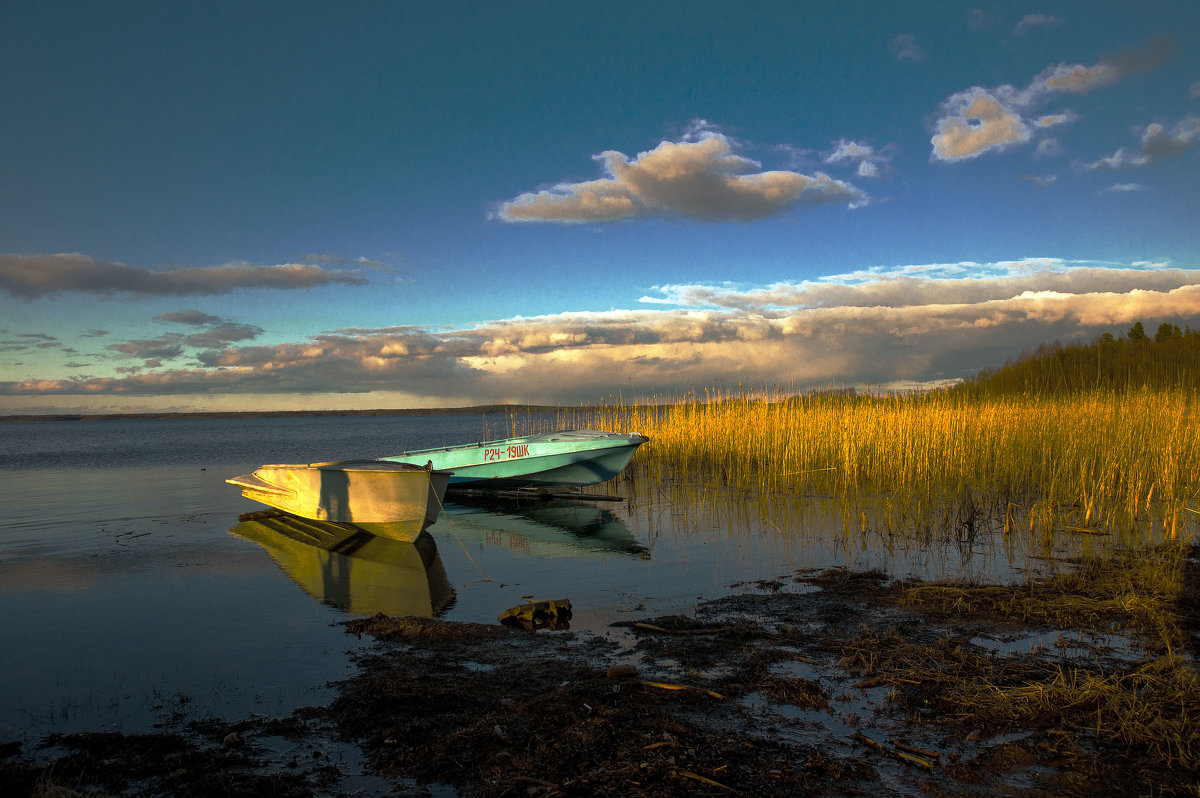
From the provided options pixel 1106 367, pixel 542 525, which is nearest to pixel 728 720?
pixel 542 525

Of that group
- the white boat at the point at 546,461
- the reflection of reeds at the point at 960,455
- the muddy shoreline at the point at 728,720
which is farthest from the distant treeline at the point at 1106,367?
the muddy shoreline at the point at 728,720

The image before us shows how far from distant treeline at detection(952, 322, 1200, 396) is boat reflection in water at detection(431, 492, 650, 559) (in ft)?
37.5

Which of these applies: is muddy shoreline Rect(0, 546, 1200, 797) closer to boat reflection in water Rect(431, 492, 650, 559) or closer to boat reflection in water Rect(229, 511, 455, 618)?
boat reflection in water Rect(229, 511, 455, 618)

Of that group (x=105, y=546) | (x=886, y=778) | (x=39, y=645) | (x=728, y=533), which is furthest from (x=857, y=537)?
(x=105, y=546)

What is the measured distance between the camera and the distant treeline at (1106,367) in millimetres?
16719

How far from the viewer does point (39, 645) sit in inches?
189

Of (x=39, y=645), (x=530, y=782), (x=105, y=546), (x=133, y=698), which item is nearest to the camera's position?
(x=530, y=782)

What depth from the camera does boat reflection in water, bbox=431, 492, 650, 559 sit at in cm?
797

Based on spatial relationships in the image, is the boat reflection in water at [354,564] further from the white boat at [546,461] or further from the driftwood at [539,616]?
the white boat at [546,461]

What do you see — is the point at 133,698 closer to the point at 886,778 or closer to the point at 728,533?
the point at 886,778

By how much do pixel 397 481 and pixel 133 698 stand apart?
4.54 m

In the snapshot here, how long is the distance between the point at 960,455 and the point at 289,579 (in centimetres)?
937

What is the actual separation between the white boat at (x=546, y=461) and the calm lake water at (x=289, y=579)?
2.23 ft

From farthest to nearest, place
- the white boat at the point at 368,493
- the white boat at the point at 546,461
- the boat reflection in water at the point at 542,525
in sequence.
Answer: the white boat at the point at 546,461 → the white boat at the point at 368,493 → the boat reflection in water at the point at 542,525
